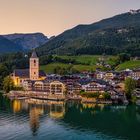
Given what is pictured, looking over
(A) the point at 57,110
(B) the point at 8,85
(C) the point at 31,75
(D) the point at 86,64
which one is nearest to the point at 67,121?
(A) the point at 57,110

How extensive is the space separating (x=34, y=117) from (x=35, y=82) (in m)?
30.5

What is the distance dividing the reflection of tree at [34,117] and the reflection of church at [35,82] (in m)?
16.6

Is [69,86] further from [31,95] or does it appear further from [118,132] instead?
[118,132]

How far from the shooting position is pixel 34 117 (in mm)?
53719

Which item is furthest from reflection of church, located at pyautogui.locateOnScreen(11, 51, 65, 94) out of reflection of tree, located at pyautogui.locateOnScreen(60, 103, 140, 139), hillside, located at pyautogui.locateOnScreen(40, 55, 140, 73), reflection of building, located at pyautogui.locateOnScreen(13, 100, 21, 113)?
hillside, located at pyautogui.locateOnScreen(40, 55, 140, 73)

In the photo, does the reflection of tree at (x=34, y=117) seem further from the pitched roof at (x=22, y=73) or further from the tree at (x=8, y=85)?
the pitched roof at (x=22, y=73)

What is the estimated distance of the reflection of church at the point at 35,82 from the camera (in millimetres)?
78188

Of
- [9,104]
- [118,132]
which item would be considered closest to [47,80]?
[9,104]

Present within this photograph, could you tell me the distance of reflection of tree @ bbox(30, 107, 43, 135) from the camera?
45881 mm

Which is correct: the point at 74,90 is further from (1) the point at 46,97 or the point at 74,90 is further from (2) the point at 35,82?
(2) the point at 35,82

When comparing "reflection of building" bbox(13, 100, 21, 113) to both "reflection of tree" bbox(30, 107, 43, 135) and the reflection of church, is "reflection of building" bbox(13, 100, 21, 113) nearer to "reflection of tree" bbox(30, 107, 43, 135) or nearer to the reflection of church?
"reflection of tree" bbox(30, 107, 43, 135)

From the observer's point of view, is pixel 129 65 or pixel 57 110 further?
pixel 129 65

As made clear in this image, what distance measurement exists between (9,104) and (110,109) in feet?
58.4

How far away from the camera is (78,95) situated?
7469 centimetres
